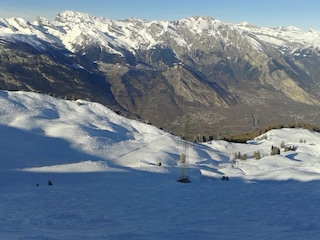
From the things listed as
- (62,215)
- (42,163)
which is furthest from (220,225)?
(42,163)

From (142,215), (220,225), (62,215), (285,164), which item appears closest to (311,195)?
(220,225)

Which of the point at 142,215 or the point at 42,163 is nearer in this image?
the point at 142,215

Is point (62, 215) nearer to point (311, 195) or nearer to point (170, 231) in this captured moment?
point (170, 231)

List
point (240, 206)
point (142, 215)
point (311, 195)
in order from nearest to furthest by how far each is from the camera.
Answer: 1. point (142, 215)
2. point (240, 206)
3. point (311, 195)

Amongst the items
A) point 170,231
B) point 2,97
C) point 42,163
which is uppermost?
point 2,97

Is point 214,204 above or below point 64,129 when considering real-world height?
below

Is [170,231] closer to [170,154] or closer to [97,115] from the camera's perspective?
[170,154]

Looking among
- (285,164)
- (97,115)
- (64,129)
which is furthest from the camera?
(97,115)
